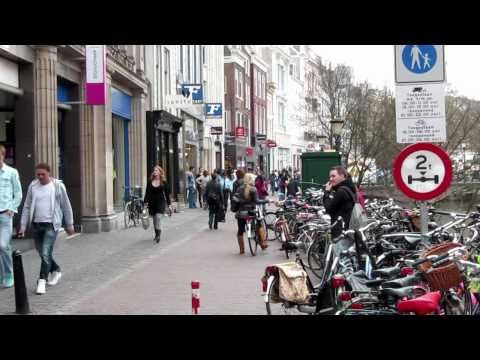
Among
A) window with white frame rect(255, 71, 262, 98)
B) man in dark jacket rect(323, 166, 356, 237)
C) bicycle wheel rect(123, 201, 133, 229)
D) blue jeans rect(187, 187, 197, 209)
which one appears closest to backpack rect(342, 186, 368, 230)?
man in dark jacket rect(323, 166, 356, 237)

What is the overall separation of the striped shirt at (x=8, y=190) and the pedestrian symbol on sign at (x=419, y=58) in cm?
581

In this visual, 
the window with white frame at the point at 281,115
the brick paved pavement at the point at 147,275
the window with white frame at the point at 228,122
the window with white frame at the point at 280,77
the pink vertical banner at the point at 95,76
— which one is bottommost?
the brick paved pavement at the point at 147,275

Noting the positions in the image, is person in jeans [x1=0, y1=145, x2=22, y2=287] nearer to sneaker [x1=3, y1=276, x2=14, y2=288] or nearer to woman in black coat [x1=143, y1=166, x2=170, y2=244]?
sneaker [x1=3, y1=276, x2=14, y2=288]

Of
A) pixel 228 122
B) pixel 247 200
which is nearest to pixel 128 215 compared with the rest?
pixel 247 200

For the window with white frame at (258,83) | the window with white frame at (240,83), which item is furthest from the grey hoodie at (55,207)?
the window with white frame at (258,83)

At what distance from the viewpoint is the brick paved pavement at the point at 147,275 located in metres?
8.22

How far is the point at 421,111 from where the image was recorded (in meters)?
6.09

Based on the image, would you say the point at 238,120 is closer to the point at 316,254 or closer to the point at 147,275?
the point at 316,254

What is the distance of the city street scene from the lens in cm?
603

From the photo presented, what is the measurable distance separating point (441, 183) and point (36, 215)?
5777 millimetres

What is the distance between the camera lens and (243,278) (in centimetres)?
1038

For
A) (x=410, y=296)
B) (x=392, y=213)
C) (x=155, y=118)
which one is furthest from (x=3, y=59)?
(x=155, y=118)

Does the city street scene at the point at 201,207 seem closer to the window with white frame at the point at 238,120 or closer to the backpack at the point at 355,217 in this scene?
the backpack at the point at 355,217

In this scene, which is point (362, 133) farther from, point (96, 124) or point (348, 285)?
point (348, 285)
